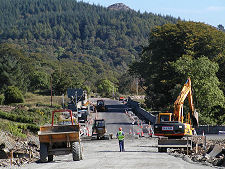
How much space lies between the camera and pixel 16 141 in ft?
109

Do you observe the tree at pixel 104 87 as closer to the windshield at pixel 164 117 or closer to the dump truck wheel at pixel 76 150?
the windshield at pixel 164 117

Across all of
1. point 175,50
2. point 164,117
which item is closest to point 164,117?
point 164,117

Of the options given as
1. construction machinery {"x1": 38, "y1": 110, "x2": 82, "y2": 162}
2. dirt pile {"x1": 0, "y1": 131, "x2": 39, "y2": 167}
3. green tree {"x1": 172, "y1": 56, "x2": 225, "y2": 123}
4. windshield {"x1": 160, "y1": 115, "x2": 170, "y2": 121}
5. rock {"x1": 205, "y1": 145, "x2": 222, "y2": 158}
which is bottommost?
dirt pile {"x1": 0, "y1": 131, "x2": 39, "y2": 167}

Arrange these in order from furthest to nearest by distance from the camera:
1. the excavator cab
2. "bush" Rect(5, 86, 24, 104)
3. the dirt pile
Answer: "bush" Rect(5, 86, 24, 104)
the excavator cab
the dirt pile

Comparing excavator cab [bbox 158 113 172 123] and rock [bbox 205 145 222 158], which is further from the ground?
excavator cab [bbox 158 113 172 123]

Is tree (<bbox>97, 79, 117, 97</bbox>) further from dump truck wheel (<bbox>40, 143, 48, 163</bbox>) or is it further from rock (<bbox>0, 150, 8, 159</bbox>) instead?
dump truck wheel (<bbox>40, 143, 48, 163</bbox>)

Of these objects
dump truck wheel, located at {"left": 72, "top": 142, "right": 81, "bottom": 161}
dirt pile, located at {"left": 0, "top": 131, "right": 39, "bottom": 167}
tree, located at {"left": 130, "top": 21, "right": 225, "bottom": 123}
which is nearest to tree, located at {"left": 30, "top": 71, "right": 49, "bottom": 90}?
tree, located at {"left": 130, "top": 21, "right": 225, "bottom": 123}

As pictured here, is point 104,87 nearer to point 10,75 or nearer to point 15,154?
point 10,75

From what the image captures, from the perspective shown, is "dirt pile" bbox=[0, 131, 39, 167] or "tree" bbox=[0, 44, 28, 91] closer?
"dirt pile" bbox=[0, 131, 39, 167]

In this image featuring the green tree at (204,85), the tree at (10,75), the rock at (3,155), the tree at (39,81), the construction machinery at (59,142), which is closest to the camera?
the construction machinery at (59,142)

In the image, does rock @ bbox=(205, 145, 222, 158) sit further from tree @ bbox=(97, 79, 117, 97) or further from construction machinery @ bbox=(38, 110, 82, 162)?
tree @ bbox=(97, 79, 117, 97)

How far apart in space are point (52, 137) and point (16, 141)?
37.6 feet

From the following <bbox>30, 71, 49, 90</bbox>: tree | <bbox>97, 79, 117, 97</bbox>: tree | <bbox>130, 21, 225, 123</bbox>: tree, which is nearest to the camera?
<bbox>130, 21, 225, 123</bbox>: tree

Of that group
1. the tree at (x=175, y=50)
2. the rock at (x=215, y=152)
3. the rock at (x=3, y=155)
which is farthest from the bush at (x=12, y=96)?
the rock at (x=215, y=152)
